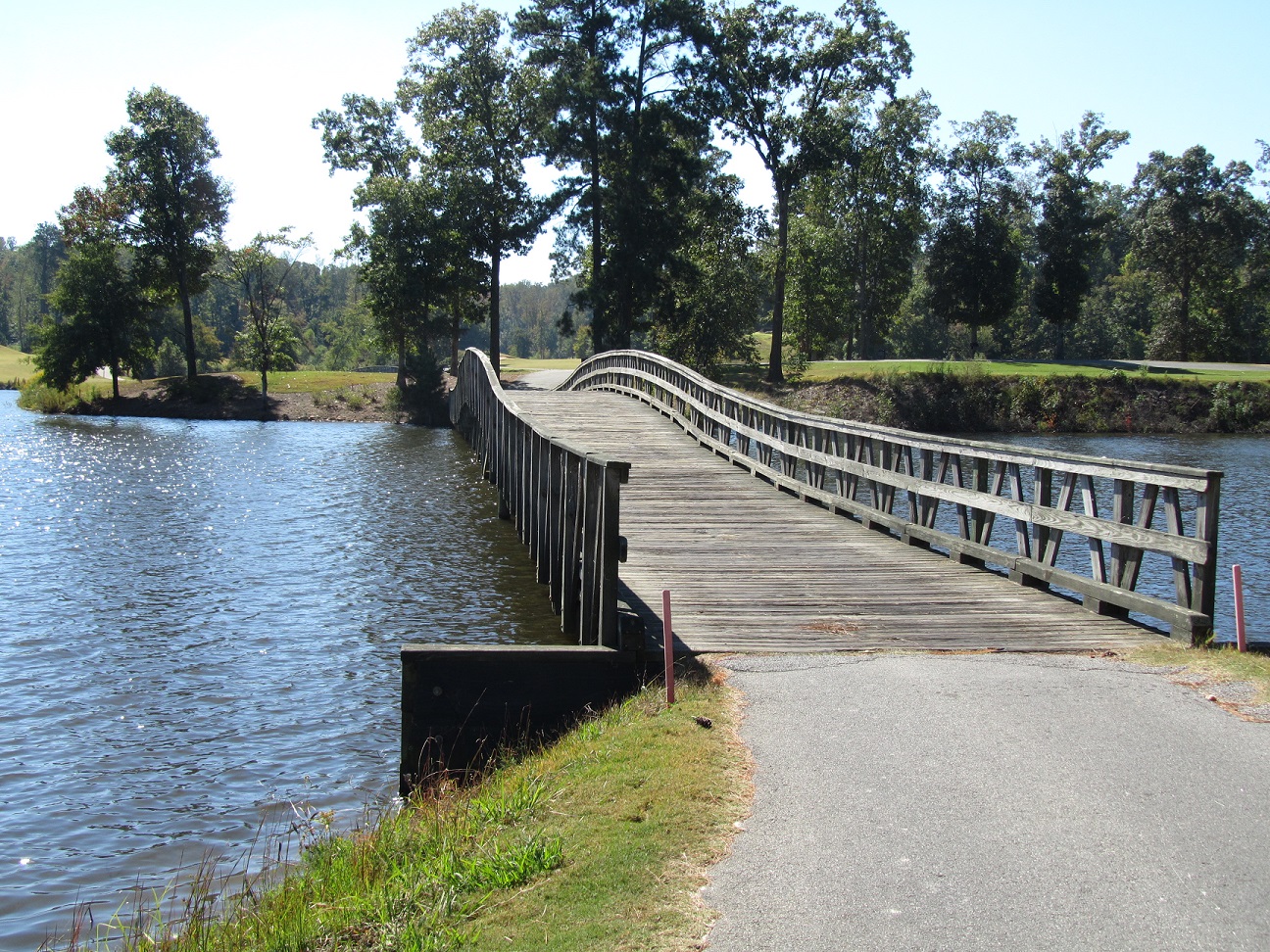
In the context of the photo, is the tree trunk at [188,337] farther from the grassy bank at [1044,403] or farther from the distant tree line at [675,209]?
the grassy bank at [1044,403]

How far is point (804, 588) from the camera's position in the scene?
35.2 feet

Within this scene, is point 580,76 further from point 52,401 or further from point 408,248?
point 52,401

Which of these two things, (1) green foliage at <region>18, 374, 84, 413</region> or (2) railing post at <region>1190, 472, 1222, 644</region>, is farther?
(1) green foliage at <region>18, 374, 84, 413</region>

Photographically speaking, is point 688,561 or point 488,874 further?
point 688,561

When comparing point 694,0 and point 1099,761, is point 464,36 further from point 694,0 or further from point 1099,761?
point 1099,761

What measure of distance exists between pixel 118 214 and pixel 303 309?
348 ft

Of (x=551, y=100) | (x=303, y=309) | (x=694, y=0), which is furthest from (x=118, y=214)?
(x=303, y=309)

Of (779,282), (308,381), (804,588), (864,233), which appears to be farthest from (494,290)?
(804,588)

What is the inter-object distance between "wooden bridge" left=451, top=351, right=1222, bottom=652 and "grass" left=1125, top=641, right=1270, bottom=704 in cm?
26

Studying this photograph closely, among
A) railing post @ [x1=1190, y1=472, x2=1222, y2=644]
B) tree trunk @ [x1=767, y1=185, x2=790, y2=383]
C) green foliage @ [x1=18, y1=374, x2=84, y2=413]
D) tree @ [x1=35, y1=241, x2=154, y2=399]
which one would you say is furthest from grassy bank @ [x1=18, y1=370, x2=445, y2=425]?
railing post @ [x1=1190, y1=472, x2=1222, y2=644]

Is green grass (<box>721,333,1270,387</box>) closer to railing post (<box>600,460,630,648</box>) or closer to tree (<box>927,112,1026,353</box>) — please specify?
tree (<box>927,112,1026,353</box>)

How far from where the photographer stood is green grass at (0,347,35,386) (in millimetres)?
85475

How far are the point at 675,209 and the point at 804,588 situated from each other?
143ft

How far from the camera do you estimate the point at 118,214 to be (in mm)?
61750
